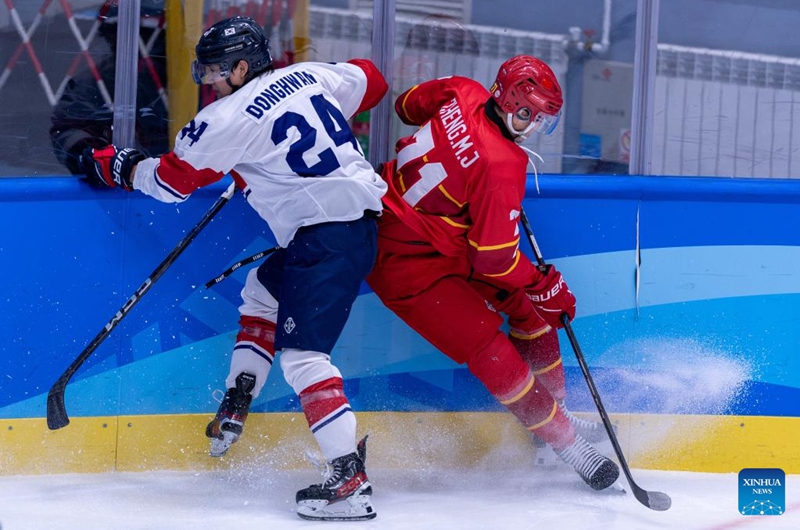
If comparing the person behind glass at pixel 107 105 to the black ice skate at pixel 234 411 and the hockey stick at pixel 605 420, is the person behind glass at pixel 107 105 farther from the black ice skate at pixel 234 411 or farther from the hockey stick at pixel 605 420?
the hockey stick at pixel 605 420

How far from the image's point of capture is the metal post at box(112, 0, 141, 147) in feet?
11.3

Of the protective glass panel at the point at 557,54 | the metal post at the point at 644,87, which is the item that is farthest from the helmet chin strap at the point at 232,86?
the metal post at the point at 644,87

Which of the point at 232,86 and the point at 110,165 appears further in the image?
the point at 110,165

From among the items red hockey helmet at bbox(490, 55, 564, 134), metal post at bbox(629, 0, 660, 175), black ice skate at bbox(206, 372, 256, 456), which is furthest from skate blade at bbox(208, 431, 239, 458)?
metal post at bbox(629, 0, 660, 175)

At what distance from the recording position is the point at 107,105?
11.3ft

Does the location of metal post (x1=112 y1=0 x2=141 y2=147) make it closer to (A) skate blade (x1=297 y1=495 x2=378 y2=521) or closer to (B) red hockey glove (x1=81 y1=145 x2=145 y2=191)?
(B) red hockey glove (x1=81 y1=145 x2=145 y2=191)

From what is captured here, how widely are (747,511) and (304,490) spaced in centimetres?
138

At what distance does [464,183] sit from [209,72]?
817 mm

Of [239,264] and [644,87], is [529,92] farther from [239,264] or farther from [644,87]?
[239,264]

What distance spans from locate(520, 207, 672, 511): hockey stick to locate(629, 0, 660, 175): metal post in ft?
1.60

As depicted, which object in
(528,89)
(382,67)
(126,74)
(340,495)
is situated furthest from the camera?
(382,67)

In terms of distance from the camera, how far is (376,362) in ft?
12.1

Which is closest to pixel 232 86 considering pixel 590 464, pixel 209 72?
pixel 209 72

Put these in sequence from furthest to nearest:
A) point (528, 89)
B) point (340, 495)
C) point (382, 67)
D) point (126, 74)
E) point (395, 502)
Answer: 1. point (382, 67)
2. point (126, 74)
3. point (395, 502)
4. point (528, 89)
5. point (340, 495)
